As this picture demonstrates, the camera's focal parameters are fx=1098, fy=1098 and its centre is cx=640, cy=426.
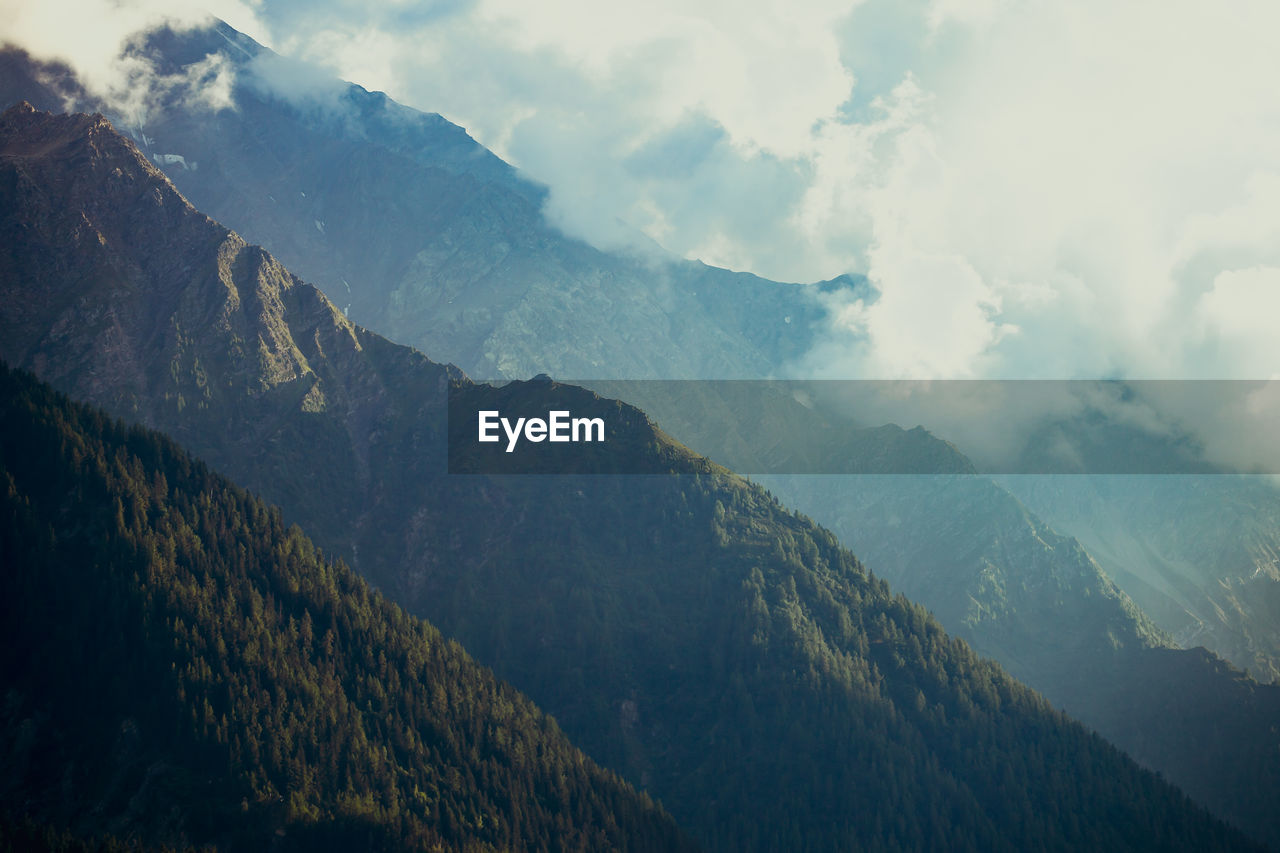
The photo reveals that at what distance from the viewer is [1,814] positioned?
18475 cm

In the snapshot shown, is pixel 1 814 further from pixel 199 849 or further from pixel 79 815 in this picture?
pixel 199 849

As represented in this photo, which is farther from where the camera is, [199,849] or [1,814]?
[199,849]

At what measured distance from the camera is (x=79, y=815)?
7751 inches

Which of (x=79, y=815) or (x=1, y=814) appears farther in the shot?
(x=79, y=815)

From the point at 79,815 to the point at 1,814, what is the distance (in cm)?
1466

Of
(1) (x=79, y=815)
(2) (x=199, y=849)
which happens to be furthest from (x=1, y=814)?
(2) (x=199, y=849)

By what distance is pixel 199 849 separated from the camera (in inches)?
7815

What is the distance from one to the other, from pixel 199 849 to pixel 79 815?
72.1ft

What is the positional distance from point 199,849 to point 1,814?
1298 inches
